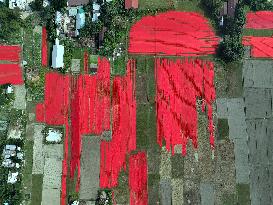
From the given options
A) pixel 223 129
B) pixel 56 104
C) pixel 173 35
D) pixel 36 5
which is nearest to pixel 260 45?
pixel 173 35

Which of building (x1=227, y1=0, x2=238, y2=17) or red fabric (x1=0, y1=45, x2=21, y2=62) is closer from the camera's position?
red fabric (x1=0, y1=45, x2=21, y2=62)

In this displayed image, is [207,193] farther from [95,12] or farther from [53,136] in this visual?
[95,12]

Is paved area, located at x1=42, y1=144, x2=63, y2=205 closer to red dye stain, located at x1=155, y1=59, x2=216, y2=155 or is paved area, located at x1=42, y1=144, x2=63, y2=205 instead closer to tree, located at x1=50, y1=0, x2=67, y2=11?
red dye stain, located at x1=155, y1=59, x2=216, y2=155

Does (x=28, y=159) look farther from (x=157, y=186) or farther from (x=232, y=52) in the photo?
(x=232, y=52)

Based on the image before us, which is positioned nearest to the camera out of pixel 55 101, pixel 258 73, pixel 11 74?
pixel 55 101

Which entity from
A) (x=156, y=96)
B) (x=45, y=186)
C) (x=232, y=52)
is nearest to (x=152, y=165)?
(x=156, y=96)

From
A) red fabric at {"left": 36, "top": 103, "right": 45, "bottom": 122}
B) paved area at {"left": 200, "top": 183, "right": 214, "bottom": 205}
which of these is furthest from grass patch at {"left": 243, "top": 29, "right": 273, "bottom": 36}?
red fabric at {"left": 36, "top": 103, "right": 45, "bottom": 122}

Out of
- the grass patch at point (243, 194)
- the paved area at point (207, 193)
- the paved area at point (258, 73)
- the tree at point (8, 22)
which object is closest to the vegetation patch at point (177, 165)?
the paved area at point (207, 193)
